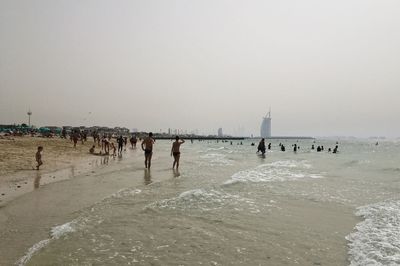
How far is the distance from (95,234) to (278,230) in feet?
11.9

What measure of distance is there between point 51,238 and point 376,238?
6.13 metres

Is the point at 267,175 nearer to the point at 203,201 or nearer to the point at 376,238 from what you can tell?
the point at 203,201

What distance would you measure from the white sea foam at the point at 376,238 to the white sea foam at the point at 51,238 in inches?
193

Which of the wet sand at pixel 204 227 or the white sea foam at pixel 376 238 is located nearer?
the wet sand at pixel 204 227

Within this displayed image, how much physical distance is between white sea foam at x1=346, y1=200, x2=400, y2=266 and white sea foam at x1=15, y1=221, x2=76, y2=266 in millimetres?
4900

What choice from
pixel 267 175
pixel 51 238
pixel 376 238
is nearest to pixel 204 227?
pixel 51 238

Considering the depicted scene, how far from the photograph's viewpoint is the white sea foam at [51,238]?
4.90 m

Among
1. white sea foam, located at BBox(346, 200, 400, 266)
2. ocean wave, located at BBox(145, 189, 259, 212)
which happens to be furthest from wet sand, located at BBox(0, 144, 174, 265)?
white sea foam, located at BBox(346, 200, 400, 266)

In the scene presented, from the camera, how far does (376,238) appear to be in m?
6.69

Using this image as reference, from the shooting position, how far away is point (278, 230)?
7.02 metres

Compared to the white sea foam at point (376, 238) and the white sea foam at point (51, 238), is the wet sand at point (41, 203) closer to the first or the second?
the white sea foam at point (51, 238)

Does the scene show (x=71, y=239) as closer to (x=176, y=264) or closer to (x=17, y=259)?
(x=17, y=259)

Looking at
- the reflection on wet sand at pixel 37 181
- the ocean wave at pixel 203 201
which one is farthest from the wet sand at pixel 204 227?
the reflection on wet sand at pixel 37 181

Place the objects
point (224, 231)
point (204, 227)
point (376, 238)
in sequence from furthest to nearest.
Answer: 1. point (204, 227)
2. point (224, 231)
3. point (376, 238)
